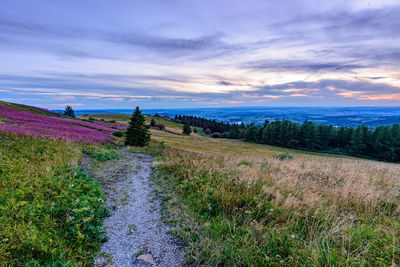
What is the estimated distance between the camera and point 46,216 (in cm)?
475

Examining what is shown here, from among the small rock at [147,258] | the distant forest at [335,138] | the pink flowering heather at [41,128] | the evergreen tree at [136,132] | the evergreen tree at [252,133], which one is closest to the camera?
the small rock at [147,258]

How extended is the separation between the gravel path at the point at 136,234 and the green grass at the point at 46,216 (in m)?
0.36

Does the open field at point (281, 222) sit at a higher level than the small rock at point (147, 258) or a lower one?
higher

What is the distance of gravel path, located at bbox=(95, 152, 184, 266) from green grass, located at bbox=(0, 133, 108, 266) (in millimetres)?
359

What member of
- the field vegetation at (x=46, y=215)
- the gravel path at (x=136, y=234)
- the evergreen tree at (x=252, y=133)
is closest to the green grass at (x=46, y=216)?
the field vegetation at (x=46, y=215)

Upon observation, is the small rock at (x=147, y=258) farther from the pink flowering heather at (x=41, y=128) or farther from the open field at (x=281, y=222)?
the pink flowering heather at (x=41, y=128)

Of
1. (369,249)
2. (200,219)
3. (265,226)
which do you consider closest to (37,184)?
(200,219)

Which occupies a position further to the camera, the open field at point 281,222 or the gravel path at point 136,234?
the gravel path at point 136,234

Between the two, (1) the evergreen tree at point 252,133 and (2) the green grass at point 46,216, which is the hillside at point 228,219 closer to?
(2) the green grass at point 46,216

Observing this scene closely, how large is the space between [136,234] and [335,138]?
103030 millimetres

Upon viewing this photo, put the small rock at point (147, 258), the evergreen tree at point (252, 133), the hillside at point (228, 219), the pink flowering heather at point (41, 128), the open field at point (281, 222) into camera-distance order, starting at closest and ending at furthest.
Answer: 1. the open field at point (281, 222)
2. the hillside at point (228, 219)
3. the small rock at point (147, 258)
4. the pink flowering heather at point (41, 128)
5. the evergreen tree at point (252, 133)

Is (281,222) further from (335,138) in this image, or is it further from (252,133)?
(335,138)

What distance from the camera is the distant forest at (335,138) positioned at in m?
67.2

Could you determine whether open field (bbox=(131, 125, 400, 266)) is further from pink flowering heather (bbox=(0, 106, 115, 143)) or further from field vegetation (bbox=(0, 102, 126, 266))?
pink flowering heather (bbox=(0, 106, 115, 143))
